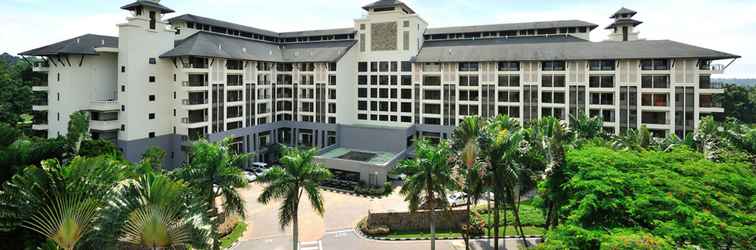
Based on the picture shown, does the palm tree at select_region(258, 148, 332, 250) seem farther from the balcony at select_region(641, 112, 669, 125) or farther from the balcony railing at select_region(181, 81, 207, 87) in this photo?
the balcony at select_region(641, 112, 669, 125)

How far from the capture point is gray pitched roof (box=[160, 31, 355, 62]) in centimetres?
5088

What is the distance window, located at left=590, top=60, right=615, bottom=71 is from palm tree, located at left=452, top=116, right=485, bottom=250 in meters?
34.6

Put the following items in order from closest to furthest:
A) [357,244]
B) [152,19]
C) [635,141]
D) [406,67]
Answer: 1. [357,244]
2. [635,141]
3. [152,19]
4. [406,67]

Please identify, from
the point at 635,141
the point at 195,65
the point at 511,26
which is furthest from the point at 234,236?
the point at 511,26

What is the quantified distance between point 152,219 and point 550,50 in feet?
179

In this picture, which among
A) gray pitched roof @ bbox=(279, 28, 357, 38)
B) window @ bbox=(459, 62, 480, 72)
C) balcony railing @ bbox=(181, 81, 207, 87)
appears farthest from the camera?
gray pitched roof @ bbox=(279, 28, 357, 38)

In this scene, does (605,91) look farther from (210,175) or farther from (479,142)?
(210,175)

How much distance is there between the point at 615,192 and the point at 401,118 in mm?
46672

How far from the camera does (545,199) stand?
2616 centimetres

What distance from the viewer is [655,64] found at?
49.8m

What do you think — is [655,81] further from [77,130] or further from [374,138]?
[77,130]

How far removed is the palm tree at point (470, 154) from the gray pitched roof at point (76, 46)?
44.9 m

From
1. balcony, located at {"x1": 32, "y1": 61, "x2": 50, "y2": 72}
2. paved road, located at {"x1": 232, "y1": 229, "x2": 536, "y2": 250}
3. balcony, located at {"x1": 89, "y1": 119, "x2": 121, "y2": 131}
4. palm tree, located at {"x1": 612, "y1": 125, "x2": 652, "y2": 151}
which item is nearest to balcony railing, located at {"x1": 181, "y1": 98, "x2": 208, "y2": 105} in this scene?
balcony, located at {"x1": 89, "y1": 119, "x2": 121, "y2": 131}

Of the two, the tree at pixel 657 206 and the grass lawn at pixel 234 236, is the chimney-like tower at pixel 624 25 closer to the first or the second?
the tree at pixel 657 206
